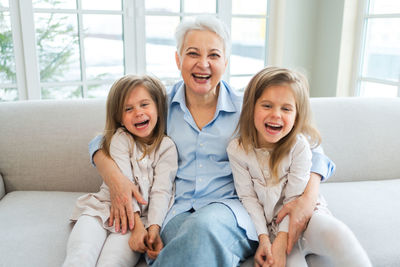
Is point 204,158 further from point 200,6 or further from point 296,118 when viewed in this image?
point 200,6

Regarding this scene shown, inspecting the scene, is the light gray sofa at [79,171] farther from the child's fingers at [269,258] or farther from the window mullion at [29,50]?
the window mullion at [29,50]

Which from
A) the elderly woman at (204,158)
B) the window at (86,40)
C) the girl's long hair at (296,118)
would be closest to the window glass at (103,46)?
the window at (86,40)

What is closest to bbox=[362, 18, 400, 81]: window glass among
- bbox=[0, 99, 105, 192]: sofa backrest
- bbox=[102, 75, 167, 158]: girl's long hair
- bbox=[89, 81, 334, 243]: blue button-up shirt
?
bbox=[89, 81, 334, 243]: blue button-up shirt

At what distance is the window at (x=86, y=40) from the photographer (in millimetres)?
2639

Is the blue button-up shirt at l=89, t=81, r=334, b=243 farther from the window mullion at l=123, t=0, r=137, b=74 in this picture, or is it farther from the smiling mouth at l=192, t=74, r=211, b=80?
the window mullion at l=123, t=0, r=137, b=74

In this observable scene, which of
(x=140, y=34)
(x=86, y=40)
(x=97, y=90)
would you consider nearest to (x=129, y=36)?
(x=140, y=34)

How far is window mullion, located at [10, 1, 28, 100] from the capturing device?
2.57 m

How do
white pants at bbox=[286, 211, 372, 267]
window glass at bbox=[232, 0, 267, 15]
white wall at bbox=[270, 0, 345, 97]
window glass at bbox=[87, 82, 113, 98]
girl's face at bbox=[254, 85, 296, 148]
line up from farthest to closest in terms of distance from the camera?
window glass at bbox=[232, 0, 267, 15], white wall at bbox=[270, 0, 345, 97], window glass at bbox=[87, 82, 113, 98], girl's face at bbox=[254, 85, 296, 148], white pants at bbox=[286, 211, 372, 267]

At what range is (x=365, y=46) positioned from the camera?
9.78 ft

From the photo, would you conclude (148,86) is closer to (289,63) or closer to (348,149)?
(348,149)

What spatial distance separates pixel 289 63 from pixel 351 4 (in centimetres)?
67

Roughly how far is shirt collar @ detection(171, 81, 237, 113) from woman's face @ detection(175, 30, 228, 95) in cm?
7

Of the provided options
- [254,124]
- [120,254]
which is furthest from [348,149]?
[120,254]

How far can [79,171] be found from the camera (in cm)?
173
